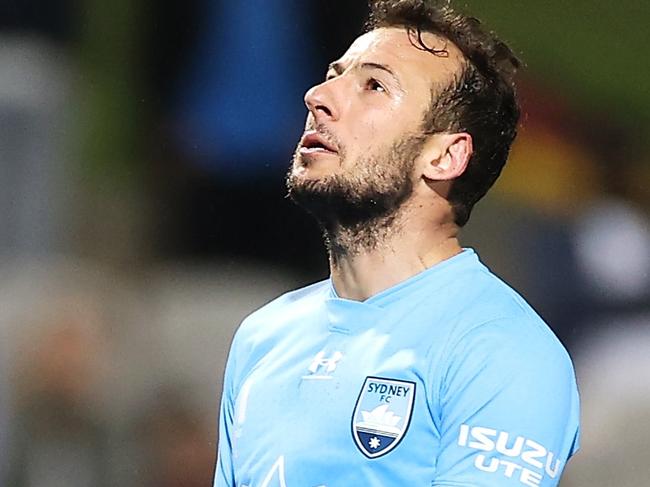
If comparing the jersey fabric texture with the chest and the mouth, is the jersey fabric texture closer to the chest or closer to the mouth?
the chest

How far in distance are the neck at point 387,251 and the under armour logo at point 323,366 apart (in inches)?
4.8

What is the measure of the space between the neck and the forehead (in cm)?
23

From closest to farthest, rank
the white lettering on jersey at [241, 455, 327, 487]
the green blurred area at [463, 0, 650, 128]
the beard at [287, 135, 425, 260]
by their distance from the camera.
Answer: the white lettering on jersey at [241, 455, 327, 487] < the beard at [287, 135, 425, 260] < the green blurred area at [463, 0, 650, 128]

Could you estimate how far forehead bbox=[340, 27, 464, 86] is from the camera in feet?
7.11

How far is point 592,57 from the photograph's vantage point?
4.14m

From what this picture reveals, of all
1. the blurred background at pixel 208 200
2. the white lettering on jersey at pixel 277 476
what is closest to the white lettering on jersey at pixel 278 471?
the white lettering on jersey at pixel 277 476

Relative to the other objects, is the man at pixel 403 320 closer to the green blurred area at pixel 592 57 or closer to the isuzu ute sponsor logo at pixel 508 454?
the isuzu ute sponsor logo at pixel 508 454

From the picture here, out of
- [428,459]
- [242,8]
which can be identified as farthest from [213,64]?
[428,459]

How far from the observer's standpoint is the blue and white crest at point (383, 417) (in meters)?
1.88

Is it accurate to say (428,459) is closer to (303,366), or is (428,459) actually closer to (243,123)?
(303,366)

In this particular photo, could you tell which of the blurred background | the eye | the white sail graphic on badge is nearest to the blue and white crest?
the white sail graphic on badge

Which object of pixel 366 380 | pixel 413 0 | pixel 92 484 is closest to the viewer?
pixel 366 380

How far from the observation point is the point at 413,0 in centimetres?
233

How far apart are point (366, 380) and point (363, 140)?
1.33ft
